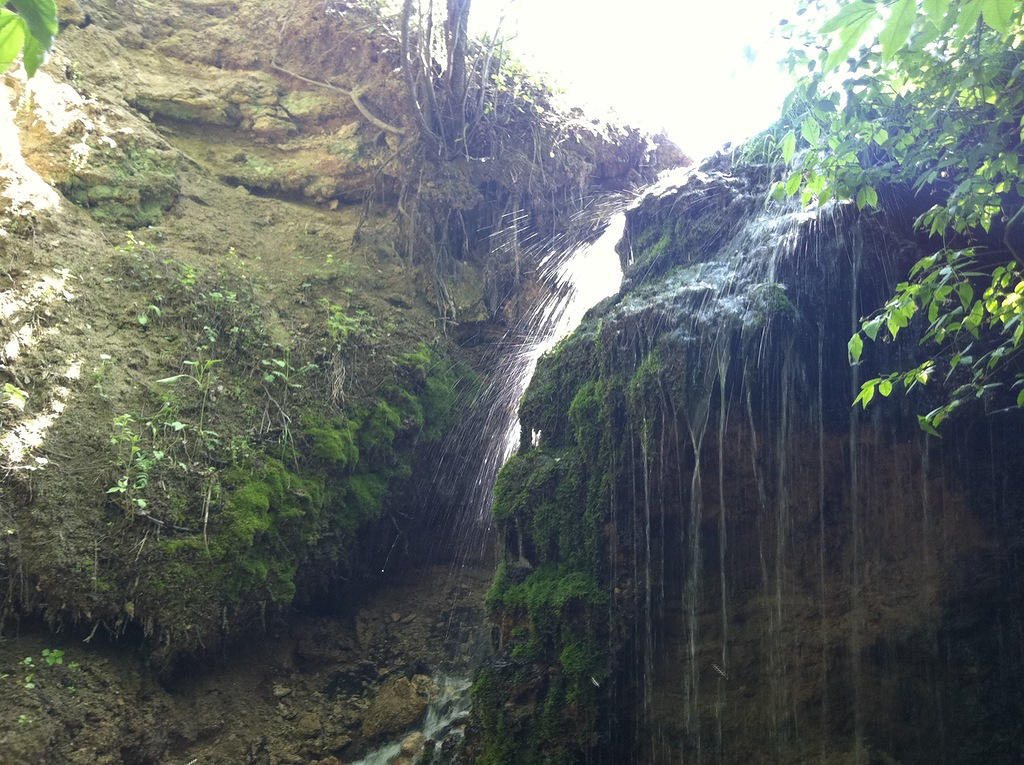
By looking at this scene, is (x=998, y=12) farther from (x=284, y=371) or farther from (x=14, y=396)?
(x=284, y=371)

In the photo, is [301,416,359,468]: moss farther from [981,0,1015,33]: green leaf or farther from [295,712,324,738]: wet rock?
[981,0,1015,33]: green leaf

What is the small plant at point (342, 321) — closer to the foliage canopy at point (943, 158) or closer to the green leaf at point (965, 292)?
the foliage canopy at point (943, 158)

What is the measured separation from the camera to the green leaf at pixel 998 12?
1.57 metres

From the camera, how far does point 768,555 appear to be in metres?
4.93

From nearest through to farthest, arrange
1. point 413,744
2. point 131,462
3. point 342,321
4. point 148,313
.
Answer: point 131,462 → point 413,744 → point 148,313 → point 342,321

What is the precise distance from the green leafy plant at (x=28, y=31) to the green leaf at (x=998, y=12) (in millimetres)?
1933

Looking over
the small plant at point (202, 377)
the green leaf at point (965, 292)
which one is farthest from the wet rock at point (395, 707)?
the green leaf at point (965, 292)

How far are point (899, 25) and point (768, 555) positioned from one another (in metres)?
3.89

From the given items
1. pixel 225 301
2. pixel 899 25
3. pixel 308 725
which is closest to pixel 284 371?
pixel 225 301

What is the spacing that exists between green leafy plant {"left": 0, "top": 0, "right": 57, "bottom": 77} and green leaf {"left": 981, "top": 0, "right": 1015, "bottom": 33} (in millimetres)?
1933

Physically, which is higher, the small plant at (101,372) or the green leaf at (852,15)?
the green leaf at (852,15)

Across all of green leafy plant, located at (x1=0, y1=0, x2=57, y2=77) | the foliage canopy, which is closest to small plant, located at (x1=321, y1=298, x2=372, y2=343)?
the foliage canopy

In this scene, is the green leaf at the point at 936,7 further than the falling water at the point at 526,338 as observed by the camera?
No

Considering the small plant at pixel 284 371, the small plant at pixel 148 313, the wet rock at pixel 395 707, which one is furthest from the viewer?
the small plant at pixel 284 371
